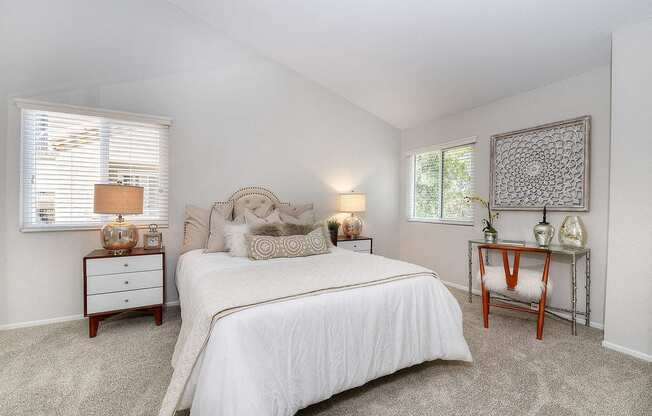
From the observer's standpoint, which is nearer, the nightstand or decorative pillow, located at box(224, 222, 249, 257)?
the nightstand

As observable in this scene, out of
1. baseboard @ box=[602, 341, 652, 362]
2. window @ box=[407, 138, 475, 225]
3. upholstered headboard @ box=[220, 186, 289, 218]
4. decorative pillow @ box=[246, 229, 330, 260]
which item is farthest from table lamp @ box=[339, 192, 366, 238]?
baseboard @ box=[602, 341, 652, 362]

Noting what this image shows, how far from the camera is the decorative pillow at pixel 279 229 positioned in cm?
288

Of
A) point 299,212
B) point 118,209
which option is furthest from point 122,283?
point 299,212

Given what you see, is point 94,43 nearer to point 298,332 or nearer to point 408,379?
point 298,332

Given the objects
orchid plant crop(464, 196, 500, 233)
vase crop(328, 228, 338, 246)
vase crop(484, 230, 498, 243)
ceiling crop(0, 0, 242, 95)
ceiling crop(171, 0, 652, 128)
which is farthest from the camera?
vase crop(328, 228, 338, 246)

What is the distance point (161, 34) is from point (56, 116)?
130 centimetres

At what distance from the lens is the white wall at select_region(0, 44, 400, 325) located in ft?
9.20

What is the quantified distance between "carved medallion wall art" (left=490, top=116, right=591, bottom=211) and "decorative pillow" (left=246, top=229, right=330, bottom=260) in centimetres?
221

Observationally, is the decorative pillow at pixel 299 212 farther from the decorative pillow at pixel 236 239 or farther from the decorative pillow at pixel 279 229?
the decorative pillow at pixel 236 239

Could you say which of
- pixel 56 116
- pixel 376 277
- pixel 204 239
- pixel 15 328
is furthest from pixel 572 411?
pixel 56 116

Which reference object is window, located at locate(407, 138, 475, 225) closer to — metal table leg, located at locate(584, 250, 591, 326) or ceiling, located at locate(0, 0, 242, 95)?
metal table leg, located at locate(584, 250, 591, 326)

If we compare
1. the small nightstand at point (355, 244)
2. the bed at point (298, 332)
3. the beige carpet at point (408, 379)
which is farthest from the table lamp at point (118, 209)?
the small nightstand at point (355, 244)

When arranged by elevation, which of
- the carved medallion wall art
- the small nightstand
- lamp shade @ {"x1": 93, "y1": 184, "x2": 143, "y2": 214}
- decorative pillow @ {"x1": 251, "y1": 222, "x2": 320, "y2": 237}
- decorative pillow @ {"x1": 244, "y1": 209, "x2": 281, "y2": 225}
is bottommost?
the small nightstand

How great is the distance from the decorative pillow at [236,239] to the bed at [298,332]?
0.43 metres
